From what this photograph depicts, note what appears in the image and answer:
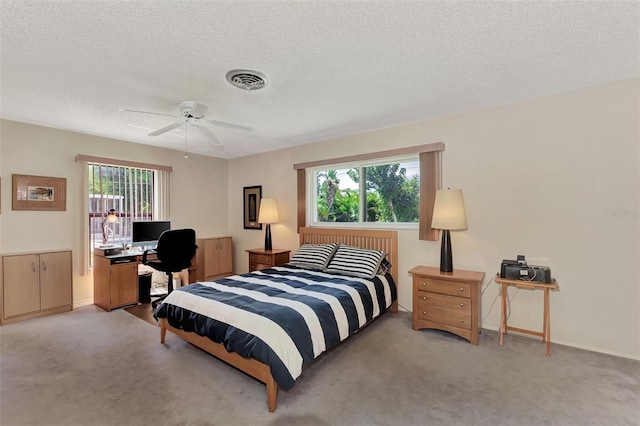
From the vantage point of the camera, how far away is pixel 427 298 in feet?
10.2

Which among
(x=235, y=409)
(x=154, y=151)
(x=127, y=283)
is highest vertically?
(x=154, y=151)

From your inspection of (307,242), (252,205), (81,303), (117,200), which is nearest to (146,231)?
(117,200)

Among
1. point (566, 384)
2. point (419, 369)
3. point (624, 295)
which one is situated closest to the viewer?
point (566, 384)

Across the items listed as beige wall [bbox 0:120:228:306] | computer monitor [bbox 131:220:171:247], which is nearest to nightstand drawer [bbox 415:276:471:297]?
computer monitor [bbox 131:220:171:247]

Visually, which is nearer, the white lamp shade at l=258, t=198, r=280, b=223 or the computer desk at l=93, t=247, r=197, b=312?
the computer desk at l=93, t=247, r=197, b=312

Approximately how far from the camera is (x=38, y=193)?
377 cm

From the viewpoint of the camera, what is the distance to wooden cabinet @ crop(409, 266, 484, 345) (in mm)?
2838

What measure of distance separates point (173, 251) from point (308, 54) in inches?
124

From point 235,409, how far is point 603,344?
3166 millimetres

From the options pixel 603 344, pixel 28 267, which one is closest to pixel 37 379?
pixel 28 267

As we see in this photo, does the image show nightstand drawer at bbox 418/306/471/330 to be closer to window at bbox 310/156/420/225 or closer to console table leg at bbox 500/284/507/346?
console table leg at bbox 500/284/507/346

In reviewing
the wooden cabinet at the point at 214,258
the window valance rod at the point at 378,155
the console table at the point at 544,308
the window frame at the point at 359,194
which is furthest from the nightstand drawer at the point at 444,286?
the wooden cabinet at the point at 214,258

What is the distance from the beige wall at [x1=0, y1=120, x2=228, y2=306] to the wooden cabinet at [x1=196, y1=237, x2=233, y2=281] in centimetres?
55

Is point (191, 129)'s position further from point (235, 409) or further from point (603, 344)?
point (603, 344)
